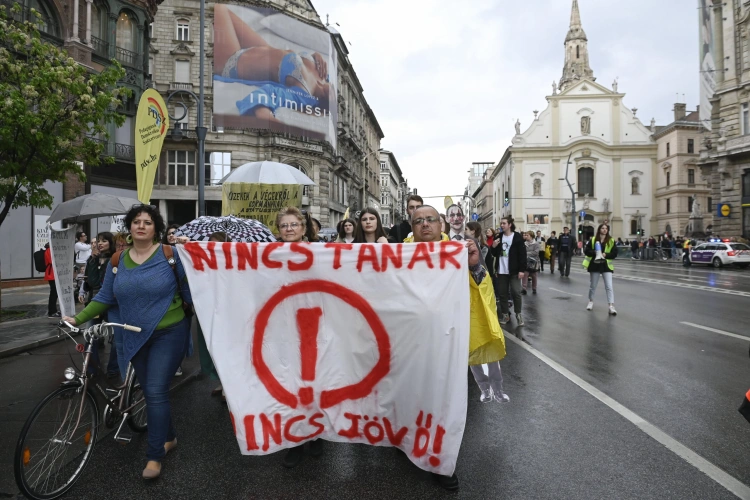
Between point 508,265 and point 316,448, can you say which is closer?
→ point 316,448

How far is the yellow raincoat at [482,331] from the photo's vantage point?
4.08 m

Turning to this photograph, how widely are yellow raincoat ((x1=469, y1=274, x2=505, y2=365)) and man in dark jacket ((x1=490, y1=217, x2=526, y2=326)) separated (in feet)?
17.9

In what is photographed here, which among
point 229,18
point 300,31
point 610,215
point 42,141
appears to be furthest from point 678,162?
point 42,141

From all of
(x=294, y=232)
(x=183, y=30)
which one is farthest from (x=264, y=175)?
(x=183, y=30)

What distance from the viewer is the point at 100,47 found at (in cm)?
2220

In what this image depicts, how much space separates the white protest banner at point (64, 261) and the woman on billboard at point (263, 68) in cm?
1501

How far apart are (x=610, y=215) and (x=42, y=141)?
69969mm

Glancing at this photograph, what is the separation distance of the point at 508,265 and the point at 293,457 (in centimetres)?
674

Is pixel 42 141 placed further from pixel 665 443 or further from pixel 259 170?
pixel 665 443

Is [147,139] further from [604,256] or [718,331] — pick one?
[718,331]

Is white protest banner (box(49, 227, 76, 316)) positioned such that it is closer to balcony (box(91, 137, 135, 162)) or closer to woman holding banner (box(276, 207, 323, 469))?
woman holding banner (box(276, 207, 323, 469))

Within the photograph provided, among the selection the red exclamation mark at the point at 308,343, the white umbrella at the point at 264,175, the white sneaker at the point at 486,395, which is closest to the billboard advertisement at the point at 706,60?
the white umbrella at the point at 264,175

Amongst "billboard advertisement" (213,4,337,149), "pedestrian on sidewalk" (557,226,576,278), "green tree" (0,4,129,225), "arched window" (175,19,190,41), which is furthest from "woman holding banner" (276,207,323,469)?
"arched window" (175,19,190,41)

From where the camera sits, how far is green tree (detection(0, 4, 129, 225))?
900 cm
